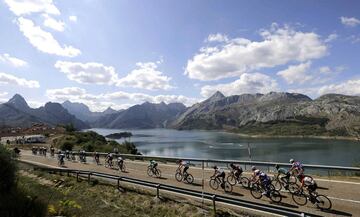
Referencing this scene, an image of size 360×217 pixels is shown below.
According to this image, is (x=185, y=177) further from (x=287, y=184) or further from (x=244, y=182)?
(x=287, y=184)

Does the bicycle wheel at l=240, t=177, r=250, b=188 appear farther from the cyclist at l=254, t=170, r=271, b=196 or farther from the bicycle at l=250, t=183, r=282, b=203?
the cyclist at l=254, t=170, r=271, b=196

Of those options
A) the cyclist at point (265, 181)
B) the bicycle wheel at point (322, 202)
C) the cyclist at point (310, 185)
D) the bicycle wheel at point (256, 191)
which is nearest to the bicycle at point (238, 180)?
the bicycle wheel at point (256, 191)

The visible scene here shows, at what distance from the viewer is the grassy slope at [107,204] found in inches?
606

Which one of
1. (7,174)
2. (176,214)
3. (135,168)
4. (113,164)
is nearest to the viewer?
(7,174)

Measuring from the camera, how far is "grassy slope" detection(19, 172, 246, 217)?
1540cm

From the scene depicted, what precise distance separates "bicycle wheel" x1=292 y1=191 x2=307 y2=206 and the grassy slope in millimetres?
3487

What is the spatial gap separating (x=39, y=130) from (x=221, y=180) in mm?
118784

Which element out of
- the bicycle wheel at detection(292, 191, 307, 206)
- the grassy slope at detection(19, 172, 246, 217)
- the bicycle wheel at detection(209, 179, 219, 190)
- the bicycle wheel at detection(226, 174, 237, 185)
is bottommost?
the grassy slope at detection(19, 172, 246, 217)

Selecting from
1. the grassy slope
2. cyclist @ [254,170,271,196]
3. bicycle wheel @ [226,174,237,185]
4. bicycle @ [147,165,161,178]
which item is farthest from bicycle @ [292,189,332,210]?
bicycle @ [147,165,161,178]

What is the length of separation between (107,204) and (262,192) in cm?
776

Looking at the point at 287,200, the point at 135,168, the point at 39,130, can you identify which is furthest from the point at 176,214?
the point at 39,130

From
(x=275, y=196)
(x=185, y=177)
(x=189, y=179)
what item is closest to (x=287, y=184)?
(x=275, y=196)

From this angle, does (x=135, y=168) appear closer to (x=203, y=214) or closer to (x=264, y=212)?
(x=203, y=214)

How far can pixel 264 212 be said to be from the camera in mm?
13695
